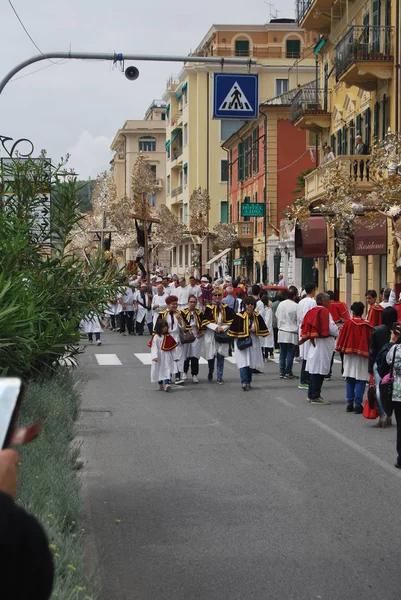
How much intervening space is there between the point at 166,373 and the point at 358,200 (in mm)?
9138

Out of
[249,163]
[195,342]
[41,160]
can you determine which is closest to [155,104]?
[249,163]

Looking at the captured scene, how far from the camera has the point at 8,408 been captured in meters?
2.15

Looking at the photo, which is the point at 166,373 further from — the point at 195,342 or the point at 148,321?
the point at 148,321

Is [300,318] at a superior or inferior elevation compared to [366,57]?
inferior

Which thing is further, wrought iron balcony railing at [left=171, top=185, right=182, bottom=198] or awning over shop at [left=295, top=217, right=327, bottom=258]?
wrought iron balcony railing at [left=171, top=185, right=182, bottom=198]

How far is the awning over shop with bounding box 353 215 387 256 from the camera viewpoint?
99.2ft

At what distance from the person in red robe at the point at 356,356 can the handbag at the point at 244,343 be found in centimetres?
302

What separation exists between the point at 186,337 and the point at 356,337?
433 centimetres

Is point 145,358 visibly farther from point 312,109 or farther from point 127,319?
point 312,109

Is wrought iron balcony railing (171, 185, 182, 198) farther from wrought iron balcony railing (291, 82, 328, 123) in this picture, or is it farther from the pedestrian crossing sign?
the pedestrian crossing sign

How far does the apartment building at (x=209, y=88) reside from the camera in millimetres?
77250

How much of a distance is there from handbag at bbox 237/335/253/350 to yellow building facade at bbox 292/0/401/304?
8498 mm

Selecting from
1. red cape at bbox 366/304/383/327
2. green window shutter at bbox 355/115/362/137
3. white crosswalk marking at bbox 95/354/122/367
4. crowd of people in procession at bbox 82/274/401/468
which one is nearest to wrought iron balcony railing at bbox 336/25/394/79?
green window shutter at bbox 355/115/362/137

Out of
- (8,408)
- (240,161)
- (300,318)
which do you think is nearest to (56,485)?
(8,408)
